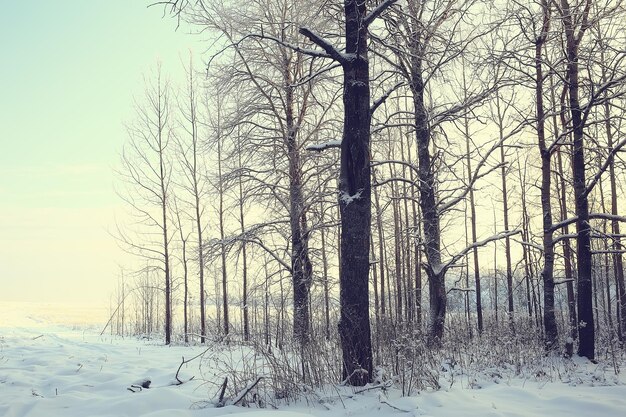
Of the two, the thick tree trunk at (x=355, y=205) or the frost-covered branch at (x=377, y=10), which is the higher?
the frost-covered branch at (x=377, y=10)

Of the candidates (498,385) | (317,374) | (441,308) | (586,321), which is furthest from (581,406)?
(441,308)

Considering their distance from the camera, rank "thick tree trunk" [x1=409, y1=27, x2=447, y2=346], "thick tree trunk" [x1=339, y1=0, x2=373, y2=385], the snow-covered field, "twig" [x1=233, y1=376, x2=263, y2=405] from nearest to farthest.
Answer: the snow-covered field
"twig" [x1=233, y1=376, x2=263, y2=405]
"thick tree trunk" [x1=339, y1=0, x2=373, y2=385]
"thick tree trunk" [x1=409, y1=27, x2=447, y2=346]

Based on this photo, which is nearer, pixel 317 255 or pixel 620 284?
pixel 317 255

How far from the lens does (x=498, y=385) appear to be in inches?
232

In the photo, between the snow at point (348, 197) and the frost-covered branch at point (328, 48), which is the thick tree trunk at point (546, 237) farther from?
the snow at point (348, 197)

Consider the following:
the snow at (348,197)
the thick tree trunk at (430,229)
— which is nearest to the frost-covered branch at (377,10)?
the snow at (348,197)

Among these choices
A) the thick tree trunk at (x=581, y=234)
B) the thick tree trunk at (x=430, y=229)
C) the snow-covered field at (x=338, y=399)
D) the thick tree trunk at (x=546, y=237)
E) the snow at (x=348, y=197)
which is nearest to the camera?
the snow-covered field at (x=338, y=399)

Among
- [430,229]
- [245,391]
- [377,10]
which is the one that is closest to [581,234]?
[430,229]

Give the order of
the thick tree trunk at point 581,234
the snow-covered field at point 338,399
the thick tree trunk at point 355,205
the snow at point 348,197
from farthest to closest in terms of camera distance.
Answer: the thick tree trunk at point 581,234, the snow at point 348,197, the thick tree trunk at point 355,205, the snow-covered field at point 338,399

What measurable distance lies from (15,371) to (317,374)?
5.42 m

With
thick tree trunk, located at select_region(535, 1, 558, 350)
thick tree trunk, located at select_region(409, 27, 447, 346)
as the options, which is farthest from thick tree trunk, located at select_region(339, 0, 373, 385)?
thick tree trunk, located at select_region(535, 1, 558, 350)

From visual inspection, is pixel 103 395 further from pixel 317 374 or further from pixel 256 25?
pixel 256 25

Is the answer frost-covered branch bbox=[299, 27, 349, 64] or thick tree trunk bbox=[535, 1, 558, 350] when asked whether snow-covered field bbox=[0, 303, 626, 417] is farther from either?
frost-covered branch bbox=[299, 27, 349, 64]

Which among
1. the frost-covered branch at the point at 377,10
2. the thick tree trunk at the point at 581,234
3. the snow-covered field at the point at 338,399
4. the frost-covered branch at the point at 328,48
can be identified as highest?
the frost-covered branch at the point at 377,10
